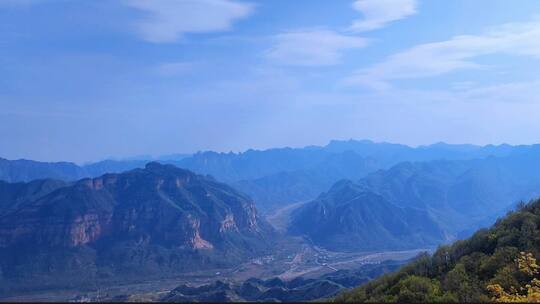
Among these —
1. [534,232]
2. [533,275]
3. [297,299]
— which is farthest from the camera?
[297,299]

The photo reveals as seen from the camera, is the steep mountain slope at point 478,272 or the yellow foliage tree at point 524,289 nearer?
the yellow foliage tree at point 524,289

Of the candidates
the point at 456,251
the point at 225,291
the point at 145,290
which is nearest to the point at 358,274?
the point at 225,291

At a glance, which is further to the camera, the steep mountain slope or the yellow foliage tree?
the steep mountain slope

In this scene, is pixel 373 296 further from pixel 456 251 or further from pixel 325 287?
pixel 325 287

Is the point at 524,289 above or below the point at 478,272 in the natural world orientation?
below

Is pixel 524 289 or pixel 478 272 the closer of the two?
pixel 524 289
